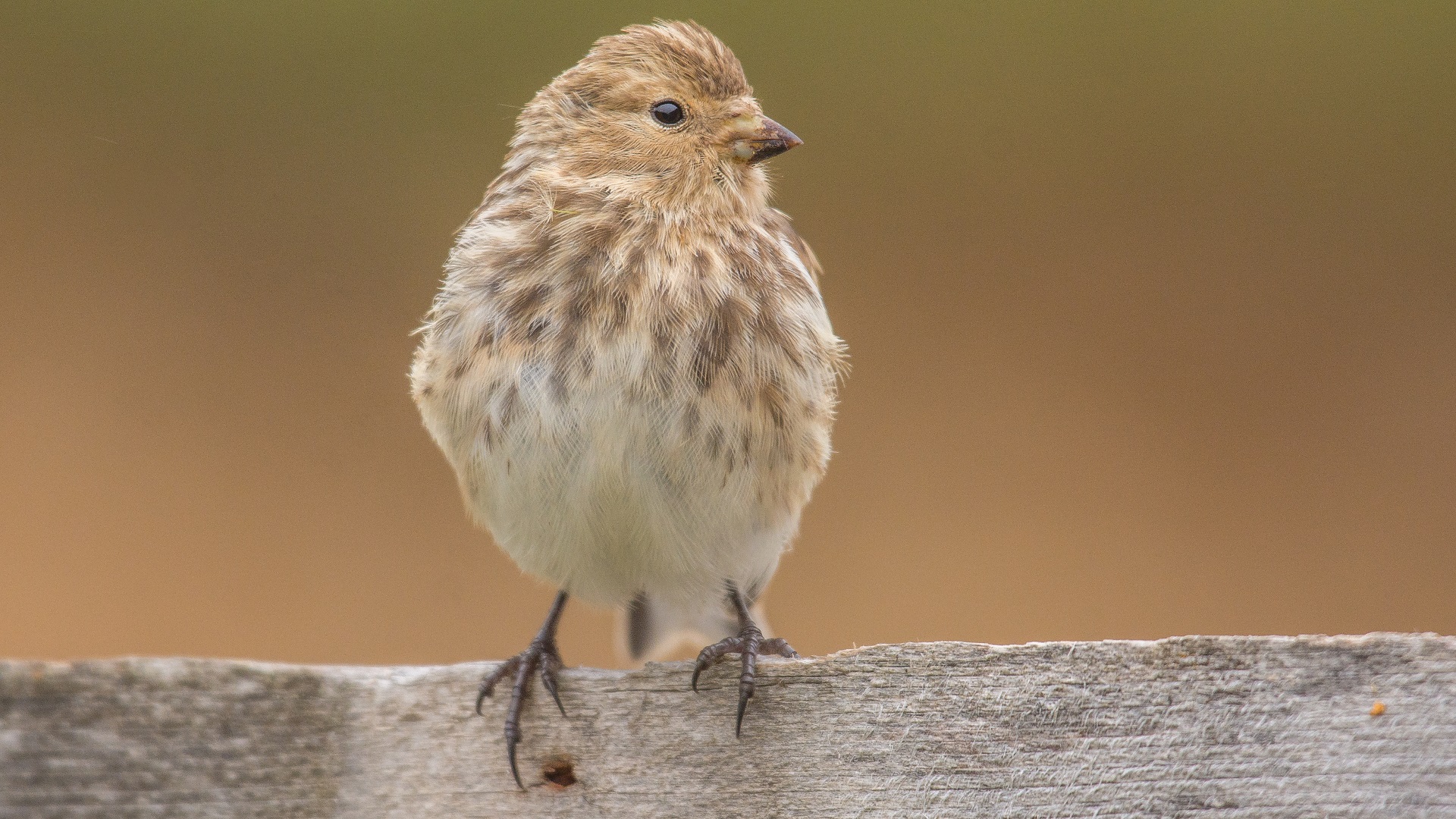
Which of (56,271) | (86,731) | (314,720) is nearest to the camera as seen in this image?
(86,731)

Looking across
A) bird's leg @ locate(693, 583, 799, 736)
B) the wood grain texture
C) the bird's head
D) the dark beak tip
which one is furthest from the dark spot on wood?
the dark beak tip

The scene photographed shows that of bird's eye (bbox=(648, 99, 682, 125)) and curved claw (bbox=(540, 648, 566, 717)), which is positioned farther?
bird's eye (bbox=(648, 99, 682, 125))

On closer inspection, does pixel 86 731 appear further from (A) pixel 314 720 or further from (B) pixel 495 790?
(B) pixel 495 790

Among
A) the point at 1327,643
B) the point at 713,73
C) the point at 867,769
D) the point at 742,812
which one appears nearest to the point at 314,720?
the point at 742,812

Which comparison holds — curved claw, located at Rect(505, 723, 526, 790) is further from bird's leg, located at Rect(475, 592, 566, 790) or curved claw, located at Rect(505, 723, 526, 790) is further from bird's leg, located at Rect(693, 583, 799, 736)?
bird's leg, located at Rect(693, 583, 799, 736)

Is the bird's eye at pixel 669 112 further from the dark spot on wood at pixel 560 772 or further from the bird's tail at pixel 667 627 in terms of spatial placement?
the dark spot on wood at pixel 560 772

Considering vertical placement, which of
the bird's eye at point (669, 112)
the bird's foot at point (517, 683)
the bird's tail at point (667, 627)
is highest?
the bird's eye at point (669, 112)

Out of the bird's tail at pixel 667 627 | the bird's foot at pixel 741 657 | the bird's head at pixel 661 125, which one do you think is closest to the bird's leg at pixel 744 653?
the bird's foot at pixel 741 657
